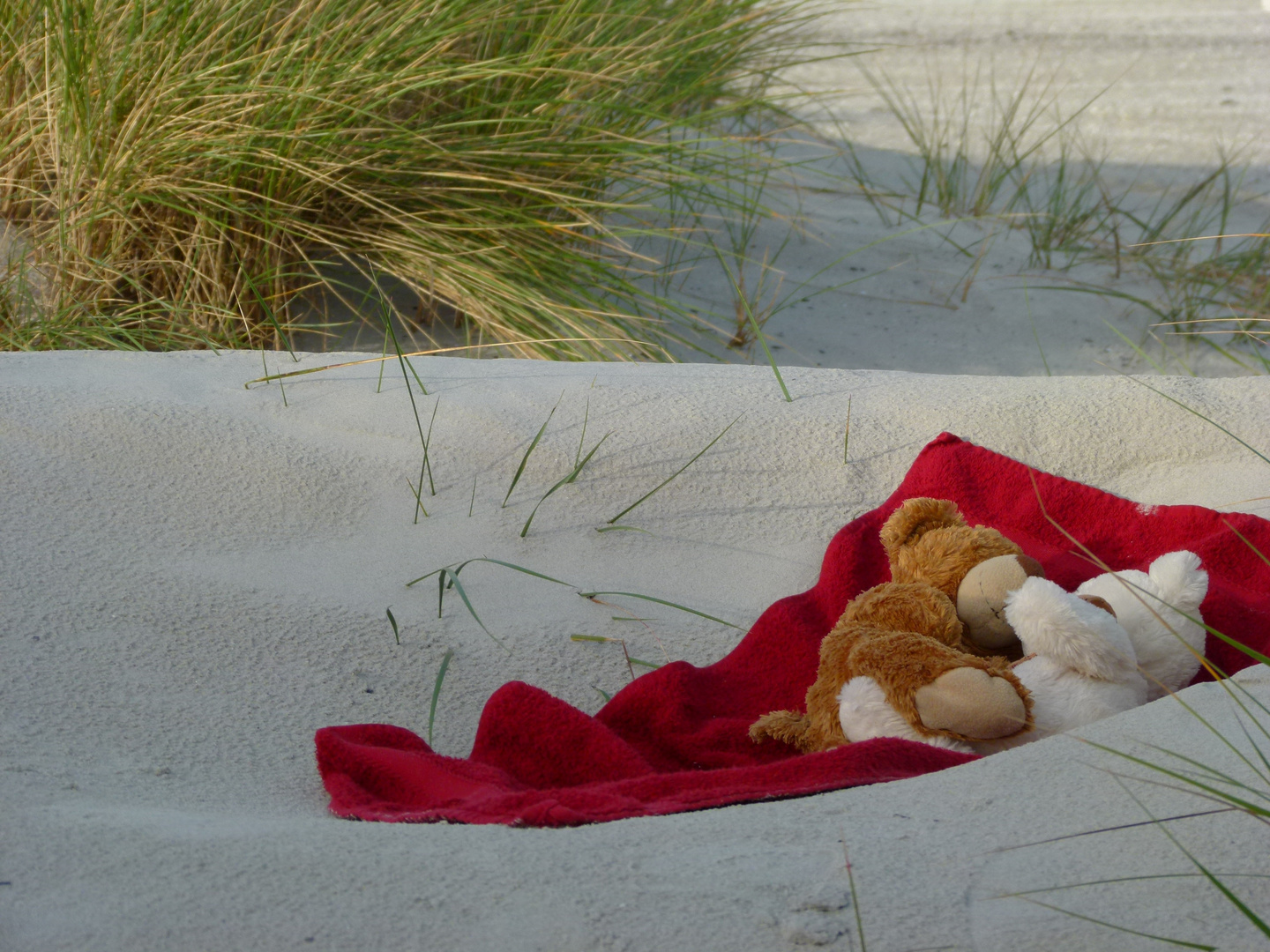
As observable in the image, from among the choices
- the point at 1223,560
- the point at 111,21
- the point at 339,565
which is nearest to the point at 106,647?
the point at 339,565

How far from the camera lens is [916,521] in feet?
4.63

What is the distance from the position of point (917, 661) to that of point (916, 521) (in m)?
0.29

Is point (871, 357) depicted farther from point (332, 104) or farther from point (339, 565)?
point (339, 565)

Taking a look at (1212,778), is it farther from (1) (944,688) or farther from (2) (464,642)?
(2) (464,642)

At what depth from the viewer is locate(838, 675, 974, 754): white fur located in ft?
3.80

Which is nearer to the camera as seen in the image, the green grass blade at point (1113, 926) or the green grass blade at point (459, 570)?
the green grass blade at point (1113, 926)

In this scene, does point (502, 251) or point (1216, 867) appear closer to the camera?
point (1216, 867)

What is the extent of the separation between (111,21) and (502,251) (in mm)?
992

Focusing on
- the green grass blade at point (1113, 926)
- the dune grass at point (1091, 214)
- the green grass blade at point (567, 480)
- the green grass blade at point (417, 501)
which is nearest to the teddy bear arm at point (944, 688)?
Result: the green grass blade at point (1113, 926)

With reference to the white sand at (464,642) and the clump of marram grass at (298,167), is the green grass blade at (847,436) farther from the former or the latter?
the clump of marram grass at (298,167)

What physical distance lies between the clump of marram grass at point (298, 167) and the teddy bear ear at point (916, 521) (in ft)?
3.01

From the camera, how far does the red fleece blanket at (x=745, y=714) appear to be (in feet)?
3.50

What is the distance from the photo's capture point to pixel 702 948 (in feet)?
2.56

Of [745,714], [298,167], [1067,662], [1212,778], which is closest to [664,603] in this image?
[745,714]
